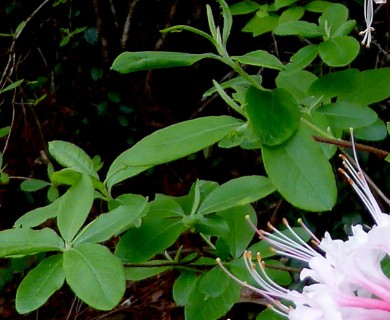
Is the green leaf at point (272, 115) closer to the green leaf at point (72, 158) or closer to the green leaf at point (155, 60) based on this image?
the green leaf at point (155, 60)

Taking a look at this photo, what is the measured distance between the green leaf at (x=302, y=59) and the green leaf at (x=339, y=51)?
2cm

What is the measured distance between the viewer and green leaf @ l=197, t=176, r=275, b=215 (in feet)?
3.90

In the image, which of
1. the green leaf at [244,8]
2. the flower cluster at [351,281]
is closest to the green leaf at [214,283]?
the flower cluster at [351,281]

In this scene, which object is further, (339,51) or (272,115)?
(339,51)

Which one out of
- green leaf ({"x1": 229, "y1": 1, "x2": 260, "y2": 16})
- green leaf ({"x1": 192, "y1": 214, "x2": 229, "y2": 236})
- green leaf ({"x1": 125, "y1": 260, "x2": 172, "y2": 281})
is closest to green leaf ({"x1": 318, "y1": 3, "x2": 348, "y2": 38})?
green leaf ({"x1": 192, "y1": 214, "x2": 229, "y2": 236})

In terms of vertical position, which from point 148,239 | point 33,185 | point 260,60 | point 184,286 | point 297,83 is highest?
point 260,60

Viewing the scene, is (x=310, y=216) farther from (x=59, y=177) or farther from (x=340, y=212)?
(x=59, y=177)

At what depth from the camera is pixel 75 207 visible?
1.15 meters

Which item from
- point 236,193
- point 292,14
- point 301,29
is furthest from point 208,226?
point 292,14

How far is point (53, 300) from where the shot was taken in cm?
322

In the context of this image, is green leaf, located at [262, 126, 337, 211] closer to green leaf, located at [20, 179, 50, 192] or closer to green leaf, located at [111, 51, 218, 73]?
green leaf, located at [111, 51, 218, 73]

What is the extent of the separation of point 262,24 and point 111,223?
1251 mm

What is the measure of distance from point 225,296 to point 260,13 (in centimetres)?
119

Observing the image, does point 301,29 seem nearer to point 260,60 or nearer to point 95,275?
point 260,60
